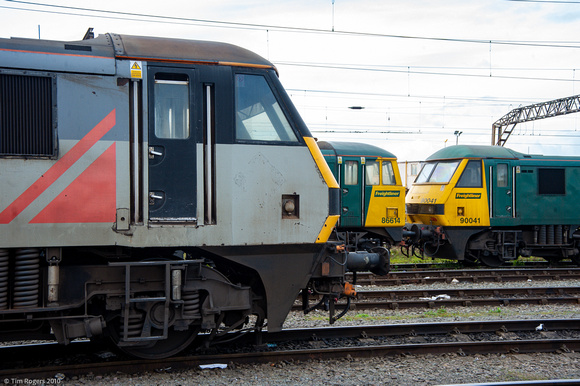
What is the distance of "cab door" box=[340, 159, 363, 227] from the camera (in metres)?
15.2

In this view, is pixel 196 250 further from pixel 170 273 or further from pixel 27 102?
pixel 27 102

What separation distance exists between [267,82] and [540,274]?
10997mm

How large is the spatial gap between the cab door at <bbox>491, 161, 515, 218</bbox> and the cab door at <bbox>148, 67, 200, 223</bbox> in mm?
12347

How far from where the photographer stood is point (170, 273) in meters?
5.51

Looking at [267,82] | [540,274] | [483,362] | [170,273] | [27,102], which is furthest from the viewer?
[540,274]

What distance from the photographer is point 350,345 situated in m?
7.03

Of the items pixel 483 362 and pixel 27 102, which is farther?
pixel 483 362

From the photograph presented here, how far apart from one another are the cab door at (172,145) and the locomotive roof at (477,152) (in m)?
11.9

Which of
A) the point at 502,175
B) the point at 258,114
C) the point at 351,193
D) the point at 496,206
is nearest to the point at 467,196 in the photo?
the point at 496,206

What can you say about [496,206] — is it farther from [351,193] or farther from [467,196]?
[351,193]

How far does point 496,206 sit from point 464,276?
3.20 m

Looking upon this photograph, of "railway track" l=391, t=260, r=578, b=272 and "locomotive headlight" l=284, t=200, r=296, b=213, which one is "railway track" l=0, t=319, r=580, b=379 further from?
"railway track" l=391, t=260, r=578, b=272

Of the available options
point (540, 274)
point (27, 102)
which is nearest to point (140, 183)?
point (27, 102)

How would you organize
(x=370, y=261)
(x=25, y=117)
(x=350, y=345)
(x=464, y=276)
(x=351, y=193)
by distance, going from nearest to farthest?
(x=25, y=117) → (x=370, y=261) → (x=350, y=345) → (x=464, y=276) → (x=351, y=193)
